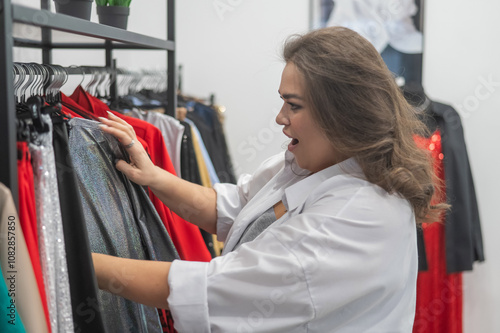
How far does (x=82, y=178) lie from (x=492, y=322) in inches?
93.7

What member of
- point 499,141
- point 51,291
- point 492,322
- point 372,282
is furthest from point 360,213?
point 492,322

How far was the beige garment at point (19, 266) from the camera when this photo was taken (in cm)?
77

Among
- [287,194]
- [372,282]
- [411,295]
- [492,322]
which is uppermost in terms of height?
[287,194]

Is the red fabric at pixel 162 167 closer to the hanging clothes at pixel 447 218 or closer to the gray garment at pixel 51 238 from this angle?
the gray garment at pixel 51 238

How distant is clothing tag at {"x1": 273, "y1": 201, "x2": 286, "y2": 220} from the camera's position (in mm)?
1271

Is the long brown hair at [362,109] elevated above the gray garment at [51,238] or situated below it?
above

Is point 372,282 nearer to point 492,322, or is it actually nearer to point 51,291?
point 51,291


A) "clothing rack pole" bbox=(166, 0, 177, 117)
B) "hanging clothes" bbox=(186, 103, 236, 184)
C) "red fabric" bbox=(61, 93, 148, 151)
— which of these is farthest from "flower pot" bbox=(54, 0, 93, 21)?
"hanging clothes" bbox=(186, 103, 236, 184)

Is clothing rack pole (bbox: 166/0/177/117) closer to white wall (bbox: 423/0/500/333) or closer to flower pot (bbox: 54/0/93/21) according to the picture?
flower pot (bbox: 54/0/93/21)

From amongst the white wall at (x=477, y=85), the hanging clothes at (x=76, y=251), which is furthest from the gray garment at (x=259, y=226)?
the white wall at (x=477, y=85)

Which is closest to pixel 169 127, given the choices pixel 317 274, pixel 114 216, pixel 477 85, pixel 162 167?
pixel 162 167

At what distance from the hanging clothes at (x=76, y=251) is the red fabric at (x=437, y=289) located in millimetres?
1734

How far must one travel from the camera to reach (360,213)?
103 cm

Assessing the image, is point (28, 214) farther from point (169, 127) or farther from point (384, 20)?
point (384, 20)
